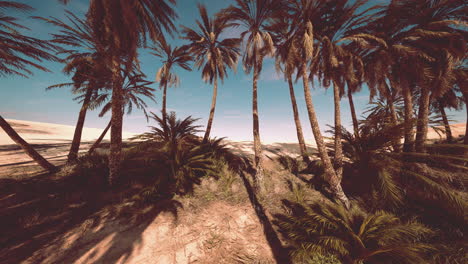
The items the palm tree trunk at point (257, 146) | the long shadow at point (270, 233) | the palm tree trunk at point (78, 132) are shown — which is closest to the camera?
the long shadow at point (270, 233)

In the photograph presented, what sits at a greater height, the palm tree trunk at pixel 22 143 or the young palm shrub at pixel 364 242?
the palm tree trunk at pixel 22 143

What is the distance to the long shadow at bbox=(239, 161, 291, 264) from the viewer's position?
358 centimetres

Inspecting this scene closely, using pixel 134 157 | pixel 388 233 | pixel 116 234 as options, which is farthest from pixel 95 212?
Answer: pixel 388 233

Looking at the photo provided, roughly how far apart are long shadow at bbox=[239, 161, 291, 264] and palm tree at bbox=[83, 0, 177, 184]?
5.26 meters

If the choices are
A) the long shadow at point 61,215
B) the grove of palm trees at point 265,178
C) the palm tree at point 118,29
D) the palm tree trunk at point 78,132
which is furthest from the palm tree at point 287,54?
Answer: the palm tree trunk at point 78,132

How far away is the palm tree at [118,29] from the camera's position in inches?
191

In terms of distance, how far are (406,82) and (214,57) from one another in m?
9.91

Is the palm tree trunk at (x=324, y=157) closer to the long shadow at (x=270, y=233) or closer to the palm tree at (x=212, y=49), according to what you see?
the long shadow at (x=270, y=233)

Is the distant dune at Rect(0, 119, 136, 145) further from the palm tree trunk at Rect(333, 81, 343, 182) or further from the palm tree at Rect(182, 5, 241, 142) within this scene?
the palm tree trunk at Rect(333, 81, 343, 182)

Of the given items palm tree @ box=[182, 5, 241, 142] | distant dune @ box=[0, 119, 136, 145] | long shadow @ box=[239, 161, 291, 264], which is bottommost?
long shadow @ box=[239, 161, 291, 264]

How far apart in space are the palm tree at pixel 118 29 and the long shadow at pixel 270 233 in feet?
17.3

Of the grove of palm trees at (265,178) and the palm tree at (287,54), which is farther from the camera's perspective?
the palm tree at (287,54)

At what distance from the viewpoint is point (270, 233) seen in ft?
13.9

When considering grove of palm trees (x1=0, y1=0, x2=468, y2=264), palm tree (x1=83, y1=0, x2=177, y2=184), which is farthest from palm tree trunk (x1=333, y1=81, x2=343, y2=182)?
palm tree (x1=83, y1=0, x2=177, y2=184)
